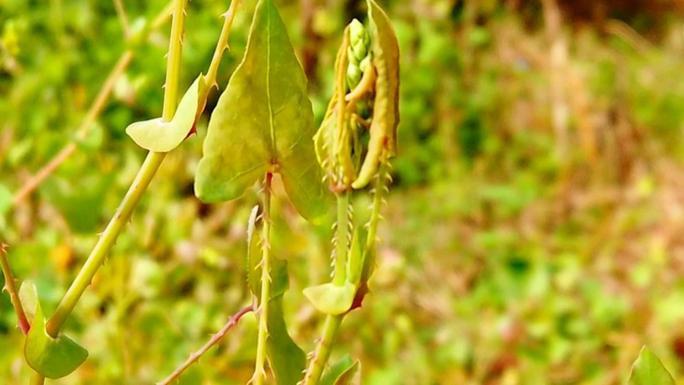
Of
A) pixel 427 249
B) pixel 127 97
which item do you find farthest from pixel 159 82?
pixel 427 249

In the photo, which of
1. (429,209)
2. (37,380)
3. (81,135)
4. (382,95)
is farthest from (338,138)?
(429,209)

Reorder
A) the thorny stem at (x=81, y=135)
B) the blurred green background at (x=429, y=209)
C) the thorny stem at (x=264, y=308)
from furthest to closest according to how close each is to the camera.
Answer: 1. the blurred green background at (x=429, y=209)
2. the thorny stem at (x=81, y=135)
3. the thorny stem at (x=264, y=308)

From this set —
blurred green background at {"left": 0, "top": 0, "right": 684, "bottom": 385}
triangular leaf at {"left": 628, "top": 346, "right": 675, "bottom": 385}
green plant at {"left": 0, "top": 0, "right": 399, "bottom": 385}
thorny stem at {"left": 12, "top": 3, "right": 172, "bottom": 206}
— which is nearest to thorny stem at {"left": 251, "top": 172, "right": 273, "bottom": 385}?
green plant at {"left": 0, "top": 0, "right": 399, "bottom": 385}

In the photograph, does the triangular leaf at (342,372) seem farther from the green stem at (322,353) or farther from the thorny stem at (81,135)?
the thorny stem at (81,135)

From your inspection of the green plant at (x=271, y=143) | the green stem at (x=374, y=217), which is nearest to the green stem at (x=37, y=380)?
the green plant at (x=271, y=143)

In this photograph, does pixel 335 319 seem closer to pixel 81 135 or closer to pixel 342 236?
pixel 342 236

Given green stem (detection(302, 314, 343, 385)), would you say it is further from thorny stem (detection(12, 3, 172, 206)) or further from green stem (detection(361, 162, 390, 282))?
thorny stem (detection(12, 3, 172, 206))

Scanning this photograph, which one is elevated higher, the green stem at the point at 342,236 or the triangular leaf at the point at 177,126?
the triangular leaf at the point at 177,126
